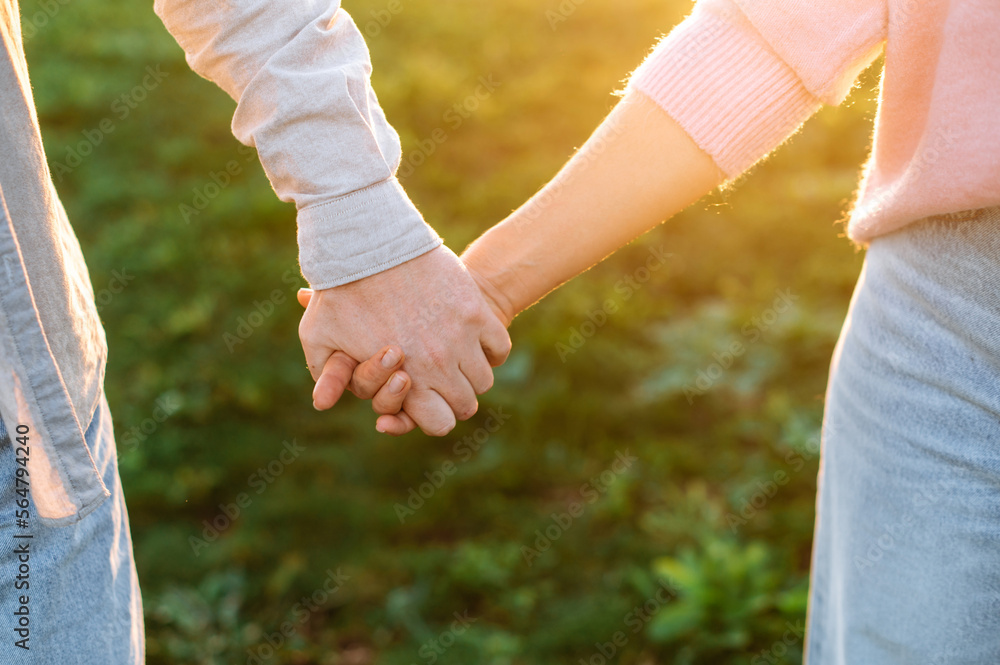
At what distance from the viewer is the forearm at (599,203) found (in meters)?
1.60

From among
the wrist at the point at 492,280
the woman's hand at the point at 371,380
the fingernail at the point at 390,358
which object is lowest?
the woman's hand at the point at 371,380

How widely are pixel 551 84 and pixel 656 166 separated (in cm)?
427

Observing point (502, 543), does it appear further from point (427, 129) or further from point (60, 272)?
point (427, 129)

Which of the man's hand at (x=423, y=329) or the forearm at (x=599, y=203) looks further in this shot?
the man's hand at (x=423, y=329)

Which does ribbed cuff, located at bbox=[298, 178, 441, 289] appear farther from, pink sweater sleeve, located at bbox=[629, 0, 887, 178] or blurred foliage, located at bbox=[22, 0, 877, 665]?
blurred foliage, located at bbox=[22, 0, 877, 665]

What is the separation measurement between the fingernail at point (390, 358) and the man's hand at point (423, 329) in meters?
0.03

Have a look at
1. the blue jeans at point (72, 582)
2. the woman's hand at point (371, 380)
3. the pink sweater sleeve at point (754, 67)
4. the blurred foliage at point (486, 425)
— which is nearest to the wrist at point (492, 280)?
the woman's hand at point (371, 380)

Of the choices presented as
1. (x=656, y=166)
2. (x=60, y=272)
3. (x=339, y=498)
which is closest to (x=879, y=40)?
(x=656, y=166)

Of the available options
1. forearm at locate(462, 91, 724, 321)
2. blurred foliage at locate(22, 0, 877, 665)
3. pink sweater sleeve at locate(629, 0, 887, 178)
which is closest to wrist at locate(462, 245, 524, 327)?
forearm at locate(462, 91, 724, 321)

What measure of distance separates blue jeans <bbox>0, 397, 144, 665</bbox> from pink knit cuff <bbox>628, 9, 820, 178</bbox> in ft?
3.76

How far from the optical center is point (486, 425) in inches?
142

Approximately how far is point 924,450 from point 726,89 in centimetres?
69

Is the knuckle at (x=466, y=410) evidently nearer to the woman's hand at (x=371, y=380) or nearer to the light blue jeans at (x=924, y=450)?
the woman's hand at (x=371, y=380)

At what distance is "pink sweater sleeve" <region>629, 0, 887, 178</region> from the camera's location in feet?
4.50
